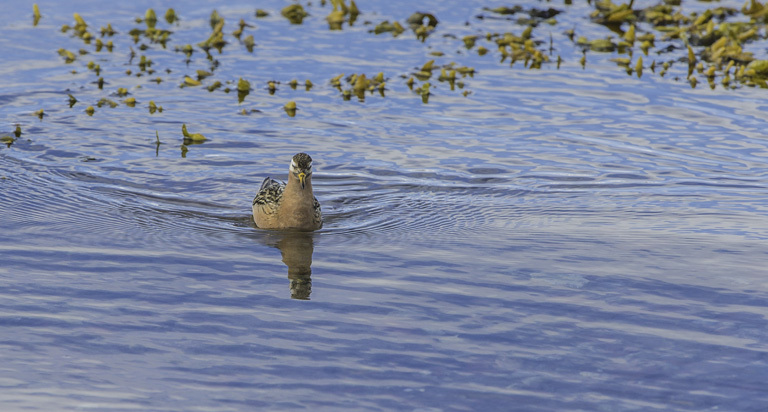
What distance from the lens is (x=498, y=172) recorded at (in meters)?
14.2

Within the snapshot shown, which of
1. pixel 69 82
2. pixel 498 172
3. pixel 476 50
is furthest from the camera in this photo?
pixel 476 50

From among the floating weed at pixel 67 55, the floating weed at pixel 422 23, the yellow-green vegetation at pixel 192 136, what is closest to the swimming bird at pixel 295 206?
the yellow-green vegetation at pixel 192 136

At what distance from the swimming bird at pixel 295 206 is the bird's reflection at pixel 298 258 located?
5.6 inches

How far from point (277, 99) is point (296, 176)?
609 centimetres

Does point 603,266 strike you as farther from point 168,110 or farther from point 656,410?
point 168,110

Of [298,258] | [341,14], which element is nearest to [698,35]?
[341,14]

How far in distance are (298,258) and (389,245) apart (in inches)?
43.9

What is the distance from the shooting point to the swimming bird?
1208cm

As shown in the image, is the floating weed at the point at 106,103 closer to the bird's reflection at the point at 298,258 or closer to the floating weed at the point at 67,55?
the floating weed at the point at 67,55

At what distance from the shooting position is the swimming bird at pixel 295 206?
12.1 meters

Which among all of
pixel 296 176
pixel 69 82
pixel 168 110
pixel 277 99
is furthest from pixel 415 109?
pixel 69 82

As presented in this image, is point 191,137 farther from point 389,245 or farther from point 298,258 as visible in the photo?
point 389,245

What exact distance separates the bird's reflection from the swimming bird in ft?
0.47

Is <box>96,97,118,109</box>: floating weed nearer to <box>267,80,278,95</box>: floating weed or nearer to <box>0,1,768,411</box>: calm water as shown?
<box>0,1,768,411</box>: calm water
